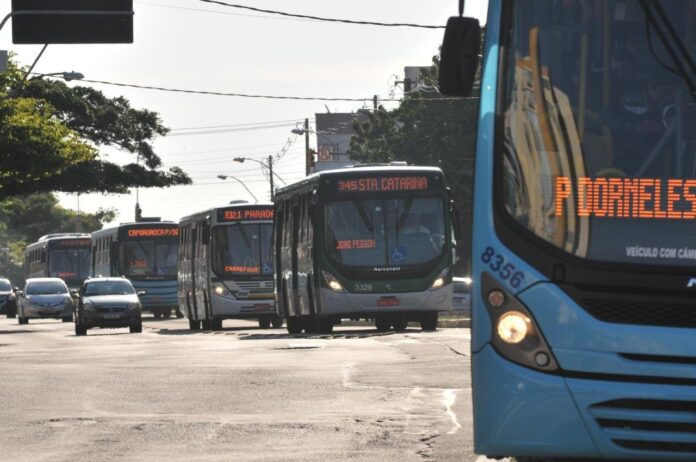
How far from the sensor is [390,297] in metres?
34.5

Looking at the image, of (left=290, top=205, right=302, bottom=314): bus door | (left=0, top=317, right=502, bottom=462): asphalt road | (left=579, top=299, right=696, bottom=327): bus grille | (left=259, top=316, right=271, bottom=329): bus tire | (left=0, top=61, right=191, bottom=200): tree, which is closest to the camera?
(left=579, top=299, right=696, bottom=327): bus grille

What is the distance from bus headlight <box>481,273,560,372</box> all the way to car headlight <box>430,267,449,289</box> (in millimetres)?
25606

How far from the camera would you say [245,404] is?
1703cm

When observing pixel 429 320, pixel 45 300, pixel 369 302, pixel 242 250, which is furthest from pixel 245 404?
pixel 45 300

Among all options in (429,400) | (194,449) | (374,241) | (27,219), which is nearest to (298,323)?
(374,241)

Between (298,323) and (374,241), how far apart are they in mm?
4096

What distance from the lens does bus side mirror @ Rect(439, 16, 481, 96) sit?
30.4ft

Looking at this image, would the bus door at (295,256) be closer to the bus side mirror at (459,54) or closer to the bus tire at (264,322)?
the bus tire at (264,322)

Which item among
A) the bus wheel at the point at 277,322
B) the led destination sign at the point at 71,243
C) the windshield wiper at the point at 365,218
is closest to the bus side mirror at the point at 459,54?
the windshield wiper at the point at 365,218

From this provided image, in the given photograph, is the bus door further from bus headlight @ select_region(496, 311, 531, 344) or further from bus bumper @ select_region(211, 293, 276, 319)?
bus headlight @ select_region(496, 311, 531, 344)

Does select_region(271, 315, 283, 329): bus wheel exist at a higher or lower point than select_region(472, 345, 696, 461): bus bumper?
lower

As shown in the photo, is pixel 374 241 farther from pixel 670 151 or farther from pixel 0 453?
pixel 670 151

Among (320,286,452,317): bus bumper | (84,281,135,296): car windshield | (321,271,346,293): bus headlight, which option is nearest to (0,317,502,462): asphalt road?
(320,286,452,317): bus bumper

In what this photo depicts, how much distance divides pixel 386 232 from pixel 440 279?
1364mm
